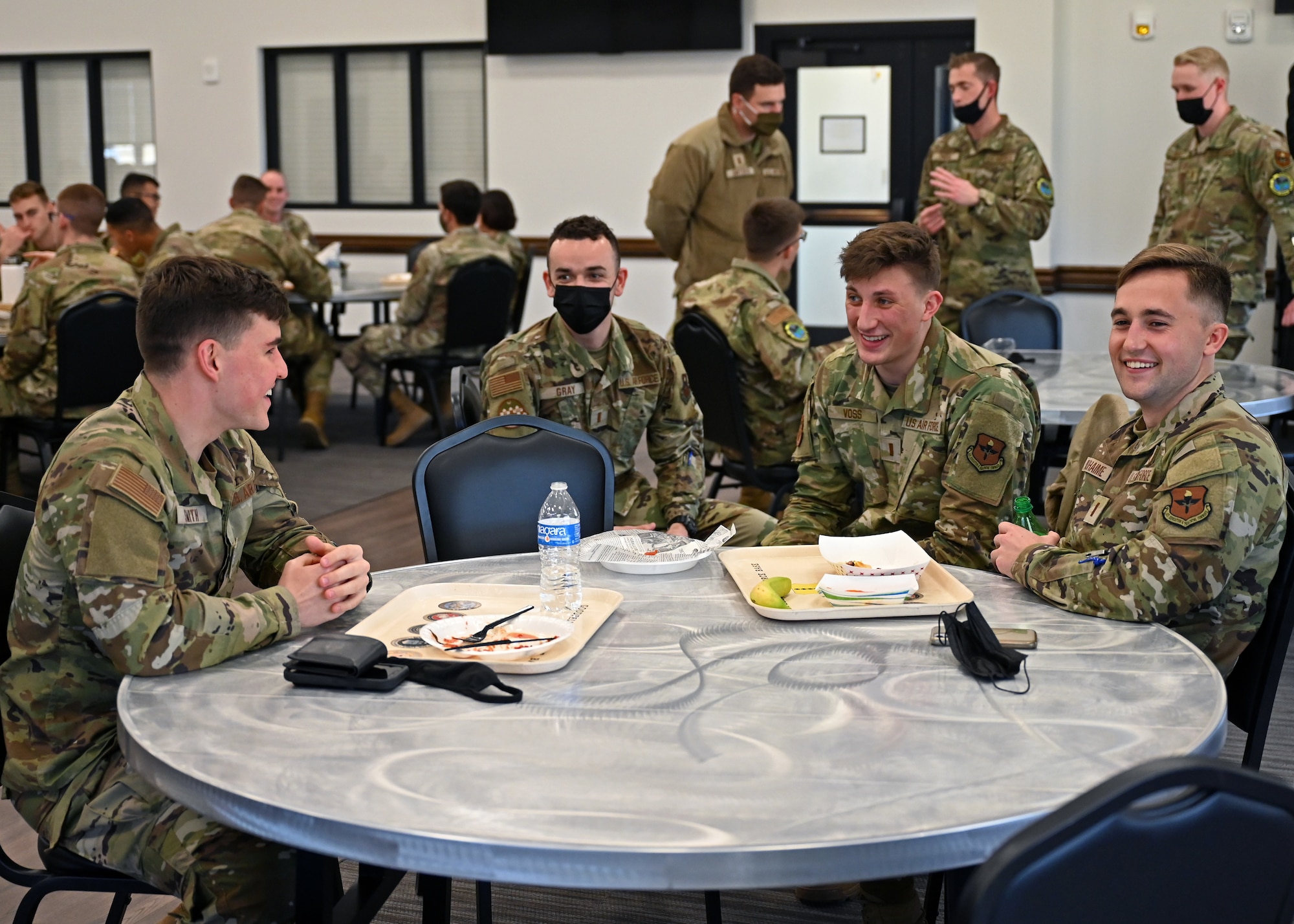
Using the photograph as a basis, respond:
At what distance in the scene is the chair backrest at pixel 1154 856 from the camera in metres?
1.06

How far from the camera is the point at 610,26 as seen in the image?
963 centimetres

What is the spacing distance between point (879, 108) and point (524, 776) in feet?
27.9

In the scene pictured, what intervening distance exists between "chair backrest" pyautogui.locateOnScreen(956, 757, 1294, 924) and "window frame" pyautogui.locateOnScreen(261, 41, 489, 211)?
9.68 metres

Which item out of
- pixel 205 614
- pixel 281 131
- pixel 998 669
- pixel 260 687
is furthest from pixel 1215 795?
pixel 281 131

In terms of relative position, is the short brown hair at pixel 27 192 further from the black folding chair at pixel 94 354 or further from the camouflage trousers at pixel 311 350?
the black folding chair at pixel 94 354

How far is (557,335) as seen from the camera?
11.2ft

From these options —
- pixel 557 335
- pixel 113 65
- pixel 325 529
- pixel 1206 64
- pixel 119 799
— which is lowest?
pixel 325 529

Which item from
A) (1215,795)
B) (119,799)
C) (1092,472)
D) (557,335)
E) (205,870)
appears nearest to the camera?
(1215,795)

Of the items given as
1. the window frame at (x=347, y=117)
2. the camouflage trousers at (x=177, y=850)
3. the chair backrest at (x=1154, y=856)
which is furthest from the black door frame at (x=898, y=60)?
the chair backrest at (x=1154, y=856)

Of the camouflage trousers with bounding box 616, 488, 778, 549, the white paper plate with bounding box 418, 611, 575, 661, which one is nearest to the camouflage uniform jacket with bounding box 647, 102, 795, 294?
the camouflage trousers with bounding box 616, 488, 778, 549

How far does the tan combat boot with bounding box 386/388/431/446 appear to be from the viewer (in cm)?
733

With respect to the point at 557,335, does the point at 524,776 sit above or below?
below

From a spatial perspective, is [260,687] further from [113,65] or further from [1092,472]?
[113,65]

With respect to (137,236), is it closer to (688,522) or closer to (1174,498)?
(688,522)
